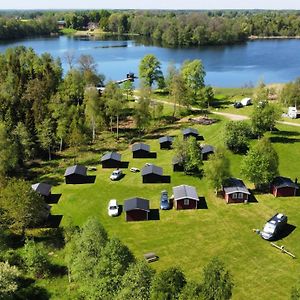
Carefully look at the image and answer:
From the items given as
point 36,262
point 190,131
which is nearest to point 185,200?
point 36,262

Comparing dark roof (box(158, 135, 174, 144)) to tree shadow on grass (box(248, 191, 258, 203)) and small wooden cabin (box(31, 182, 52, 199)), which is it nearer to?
tree shadow on grass (box(248, 191, 258, 203))

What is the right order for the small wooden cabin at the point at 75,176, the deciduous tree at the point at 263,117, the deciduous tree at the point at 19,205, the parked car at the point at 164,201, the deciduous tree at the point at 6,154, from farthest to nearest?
the deciduous tree at the point at 263,117, the deciduous tree at the point at 6,154, the small wooden cabin at the point at 75,176, the parked car at the point at 164,201, the deciduous tree at the point at 19,205

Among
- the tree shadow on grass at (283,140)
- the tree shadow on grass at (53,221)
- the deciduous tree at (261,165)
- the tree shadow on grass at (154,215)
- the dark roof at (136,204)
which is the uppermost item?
the deciduous tree at (261,165)

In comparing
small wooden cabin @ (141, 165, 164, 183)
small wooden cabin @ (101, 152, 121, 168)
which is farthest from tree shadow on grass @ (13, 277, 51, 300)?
small wooden cabin @ (101, 152, 121, 168)

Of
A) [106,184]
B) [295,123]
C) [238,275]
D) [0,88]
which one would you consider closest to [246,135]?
[295,123]

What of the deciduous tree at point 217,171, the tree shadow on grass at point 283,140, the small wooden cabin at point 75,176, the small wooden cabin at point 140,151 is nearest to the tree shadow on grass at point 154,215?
the deciduous tree at point 217,171

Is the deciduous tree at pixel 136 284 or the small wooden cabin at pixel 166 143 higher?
the deciduous tree at pixel 136 284

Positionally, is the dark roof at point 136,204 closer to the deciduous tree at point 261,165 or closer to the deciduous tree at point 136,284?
the deciduous tree at point 261,165
